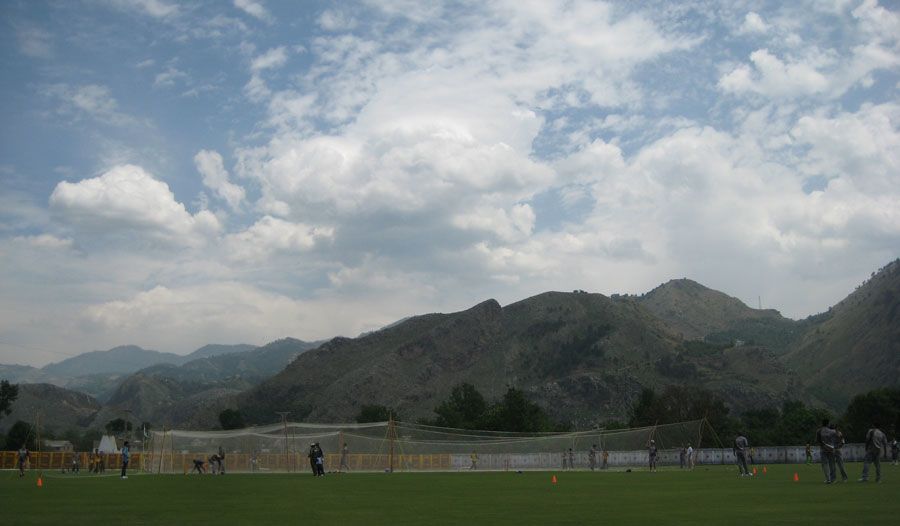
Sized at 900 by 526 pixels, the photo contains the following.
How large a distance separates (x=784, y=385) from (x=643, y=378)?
1184 inches

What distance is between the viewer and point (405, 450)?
197 feet

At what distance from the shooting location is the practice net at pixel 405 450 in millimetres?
53781

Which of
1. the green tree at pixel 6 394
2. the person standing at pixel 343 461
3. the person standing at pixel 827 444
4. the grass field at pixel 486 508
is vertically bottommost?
the person standing at pixel 343 461

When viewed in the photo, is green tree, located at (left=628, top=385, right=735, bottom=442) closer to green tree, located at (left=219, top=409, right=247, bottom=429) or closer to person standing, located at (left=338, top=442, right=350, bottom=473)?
person standing, located at (left=338, top=442, right=350, bottom=473)

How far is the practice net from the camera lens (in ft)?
176

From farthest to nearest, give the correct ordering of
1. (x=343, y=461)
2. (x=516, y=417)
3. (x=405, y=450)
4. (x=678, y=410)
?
(x=678, y=410) < (x=516, y=417) < (x=405, y=450) < (x=343, y=461)

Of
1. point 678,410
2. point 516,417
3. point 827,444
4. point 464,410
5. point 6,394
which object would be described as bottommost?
point 827,444

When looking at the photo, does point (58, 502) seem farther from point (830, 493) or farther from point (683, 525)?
point (830, 493)

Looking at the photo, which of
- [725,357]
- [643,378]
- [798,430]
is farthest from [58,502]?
[725,357]

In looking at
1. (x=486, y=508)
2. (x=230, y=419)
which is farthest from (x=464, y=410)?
(x=486, y=508)

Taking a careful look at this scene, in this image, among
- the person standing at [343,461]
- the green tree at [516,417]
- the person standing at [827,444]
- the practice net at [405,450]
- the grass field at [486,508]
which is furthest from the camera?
the green tree at [516,417]

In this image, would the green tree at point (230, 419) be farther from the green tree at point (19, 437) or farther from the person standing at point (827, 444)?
the person standing at point (827, 444)

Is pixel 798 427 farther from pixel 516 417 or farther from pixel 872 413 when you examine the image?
pixel 516 417

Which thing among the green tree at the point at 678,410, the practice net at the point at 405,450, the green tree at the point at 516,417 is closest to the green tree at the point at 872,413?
the green tree at the point at 678,410
